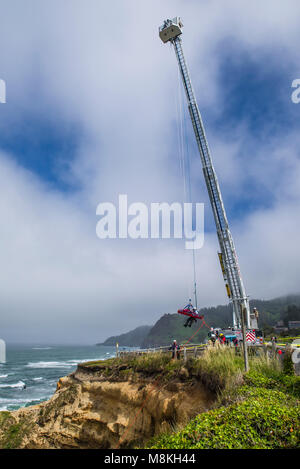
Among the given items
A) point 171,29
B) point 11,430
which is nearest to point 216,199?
point 171,29

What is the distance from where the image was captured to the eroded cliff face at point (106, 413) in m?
14.2

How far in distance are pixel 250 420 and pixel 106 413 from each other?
13576 millimetres

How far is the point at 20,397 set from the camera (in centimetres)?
4678

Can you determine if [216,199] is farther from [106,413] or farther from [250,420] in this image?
[250,420]

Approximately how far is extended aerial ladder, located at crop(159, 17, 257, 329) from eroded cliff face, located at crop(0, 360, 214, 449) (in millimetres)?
10545

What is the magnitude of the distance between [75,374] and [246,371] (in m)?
16.4

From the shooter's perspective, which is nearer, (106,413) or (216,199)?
(106,413)

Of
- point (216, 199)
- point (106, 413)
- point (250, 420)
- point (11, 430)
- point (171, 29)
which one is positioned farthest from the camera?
point (171, 29)

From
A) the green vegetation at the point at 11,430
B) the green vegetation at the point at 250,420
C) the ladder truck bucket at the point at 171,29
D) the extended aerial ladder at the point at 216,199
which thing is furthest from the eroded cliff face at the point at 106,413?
the ladder truck bucket at the point at 171,29

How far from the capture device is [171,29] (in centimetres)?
2873

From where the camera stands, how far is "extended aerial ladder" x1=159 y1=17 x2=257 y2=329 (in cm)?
2478

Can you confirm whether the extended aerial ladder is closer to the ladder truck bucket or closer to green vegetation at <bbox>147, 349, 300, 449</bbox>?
the ladder truck bucket

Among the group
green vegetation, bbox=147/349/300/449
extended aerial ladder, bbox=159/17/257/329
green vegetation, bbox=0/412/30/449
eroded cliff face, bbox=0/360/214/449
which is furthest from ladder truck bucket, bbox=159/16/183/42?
green vegetation, bbox=0/412/30/449
